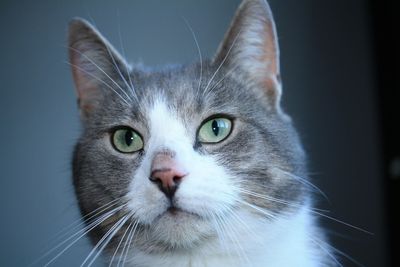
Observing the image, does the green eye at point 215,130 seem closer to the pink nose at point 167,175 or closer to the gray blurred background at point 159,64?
the pink nose at point 167,175

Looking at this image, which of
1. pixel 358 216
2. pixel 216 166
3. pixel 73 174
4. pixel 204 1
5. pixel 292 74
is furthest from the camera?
pixel 358 216

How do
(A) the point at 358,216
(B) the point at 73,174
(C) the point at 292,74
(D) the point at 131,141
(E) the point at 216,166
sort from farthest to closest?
1. (A) the point at 358,216
2. (C) the point at 292,74
3. (B) the point at 73,174
4. (D) the point at 131,141
5. (E) the point at 216,166

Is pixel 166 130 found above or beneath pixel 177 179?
above

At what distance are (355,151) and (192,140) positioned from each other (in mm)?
1124

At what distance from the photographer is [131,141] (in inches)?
47.4

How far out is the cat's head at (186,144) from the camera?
1.03 metres

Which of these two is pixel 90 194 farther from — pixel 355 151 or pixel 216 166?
pixel 355 151

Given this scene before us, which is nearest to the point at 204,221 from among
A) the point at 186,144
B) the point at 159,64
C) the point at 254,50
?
the point at 186,144

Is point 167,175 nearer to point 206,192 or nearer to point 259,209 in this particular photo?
point 206,192

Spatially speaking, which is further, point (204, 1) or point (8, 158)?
point (204, 1)

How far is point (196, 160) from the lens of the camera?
106 centimetres

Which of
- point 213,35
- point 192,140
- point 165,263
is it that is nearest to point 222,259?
point 165,263

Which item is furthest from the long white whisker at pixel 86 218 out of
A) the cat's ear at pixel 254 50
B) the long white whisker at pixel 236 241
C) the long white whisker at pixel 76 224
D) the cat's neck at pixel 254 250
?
the cat's ear at pixel 254 50

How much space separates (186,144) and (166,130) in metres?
0.07
